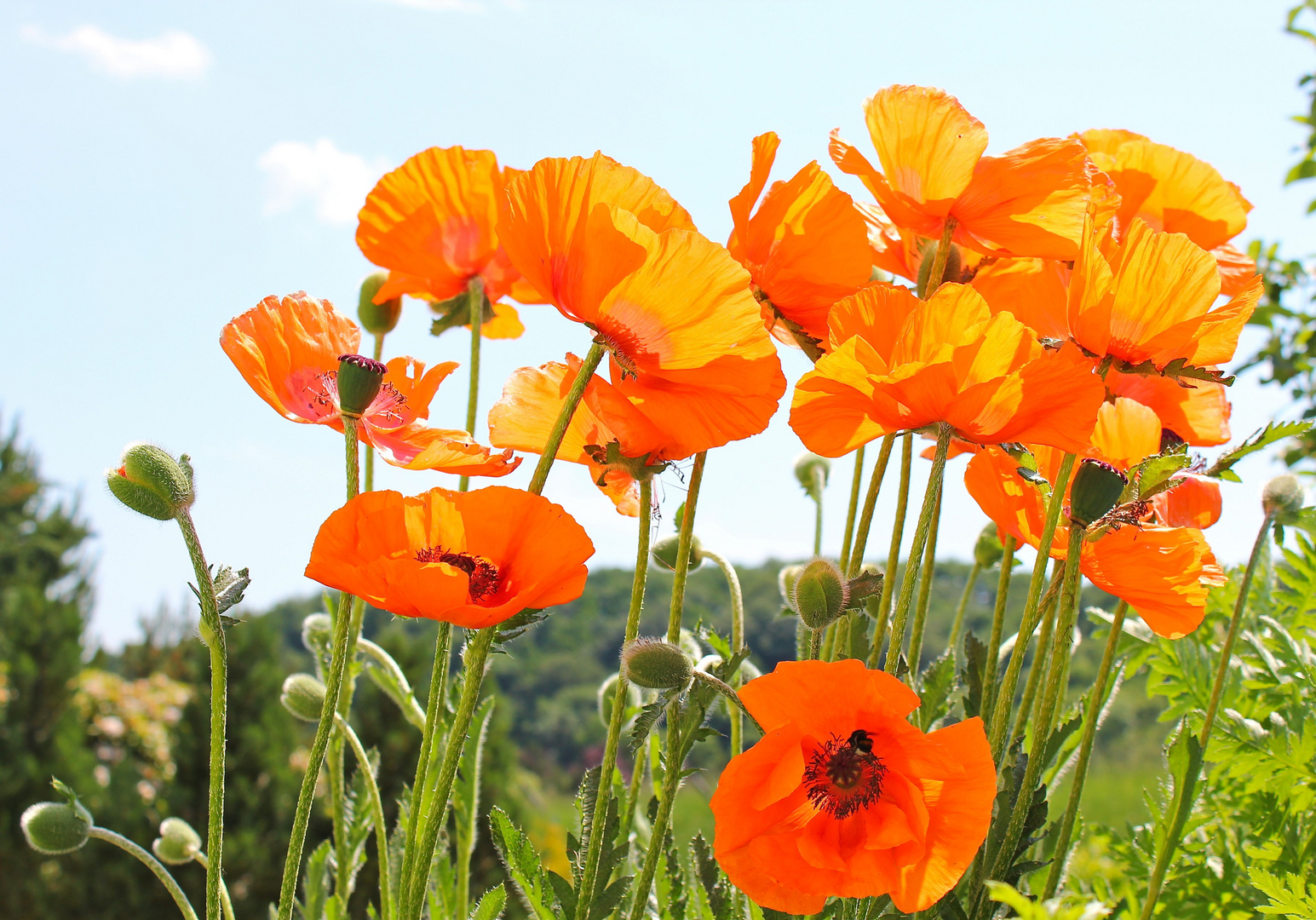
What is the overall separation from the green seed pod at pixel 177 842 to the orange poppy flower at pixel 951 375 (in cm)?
76

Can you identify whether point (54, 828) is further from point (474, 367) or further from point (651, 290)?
point (651, 290)

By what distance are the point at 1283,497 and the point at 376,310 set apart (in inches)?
34.9

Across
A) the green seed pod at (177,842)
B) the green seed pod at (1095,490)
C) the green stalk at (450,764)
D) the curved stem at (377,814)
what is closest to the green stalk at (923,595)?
the green seed pod at (1095,490)

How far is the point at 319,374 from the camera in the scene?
2.50ft

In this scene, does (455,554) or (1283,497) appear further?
(1283,497)

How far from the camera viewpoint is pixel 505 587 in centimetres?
66

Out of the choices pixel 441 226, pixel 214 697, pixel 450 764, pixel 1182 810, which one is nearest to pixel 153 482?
pixel 214 697

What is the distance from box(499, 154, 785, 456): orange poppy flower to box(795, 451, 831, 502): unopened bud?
0.55m

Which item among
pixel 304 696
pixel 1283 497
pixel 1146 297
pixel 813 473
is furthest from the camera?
pixel 813 473

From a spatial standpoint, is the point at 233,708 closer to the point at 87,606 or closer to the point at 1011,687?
the point at 1011,687

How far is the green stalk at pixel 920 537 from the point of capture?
24.5 inches

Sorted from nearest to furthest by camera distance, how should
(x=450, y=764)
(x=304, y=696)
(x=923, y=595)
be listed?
(x=450, y=764), (x=923, y=595), (x=304, y=696)

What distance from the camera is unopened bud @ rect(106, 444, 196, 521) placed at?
661 mm

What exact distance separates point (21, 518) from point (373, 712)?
13289 millimetres
